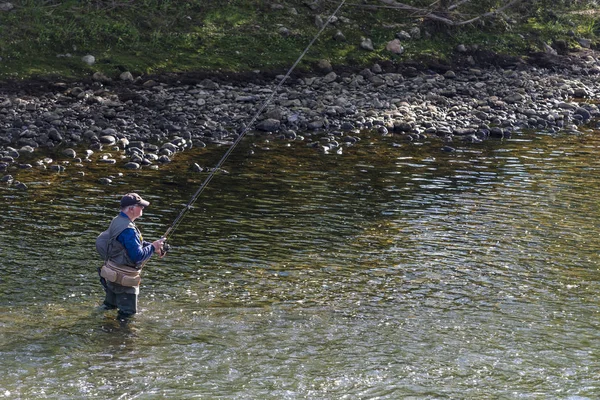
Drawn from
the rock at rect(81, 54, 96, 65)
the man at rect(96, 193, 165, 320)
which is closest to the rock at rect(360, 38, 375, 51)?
the rock at rect(81, 54, 96, 65)

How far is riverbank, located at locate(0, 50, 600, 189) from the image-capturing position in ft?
69.8

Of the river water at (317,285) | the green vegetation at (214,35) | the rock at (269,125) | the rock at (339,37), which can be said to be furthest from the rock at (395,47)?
the river water at (317,285)

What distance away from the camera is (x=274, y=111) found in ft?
80.5

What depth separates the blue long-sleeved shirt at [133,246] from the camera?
11336 millimetres

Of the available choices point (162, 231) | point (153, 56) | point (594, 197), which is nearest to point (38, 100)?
point (153, 56)

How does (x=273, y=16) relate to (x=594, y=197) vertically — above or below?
above

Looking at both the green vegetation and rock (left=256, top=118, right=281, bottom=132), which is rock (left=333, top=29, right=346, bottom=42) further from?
rock (left=256, top=118, right=281, bottom=132)

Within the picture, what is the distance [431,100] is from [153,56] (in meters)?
8.19

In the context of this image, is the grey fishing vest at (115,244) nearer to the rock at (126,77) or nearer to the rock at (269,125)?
the rock at (269,125)

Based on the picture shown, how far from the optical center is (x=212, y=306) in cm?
1238

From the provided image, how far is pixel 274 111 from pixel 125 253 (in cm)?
1344

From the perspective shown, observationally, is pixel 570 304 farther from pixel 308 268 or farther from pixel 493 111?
pixel 493 111

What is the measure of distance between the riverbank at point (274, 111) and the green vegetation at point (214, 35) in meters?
0.93

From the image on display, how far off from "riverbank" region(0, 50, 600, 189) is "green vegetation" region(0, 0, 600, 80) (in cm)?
93
